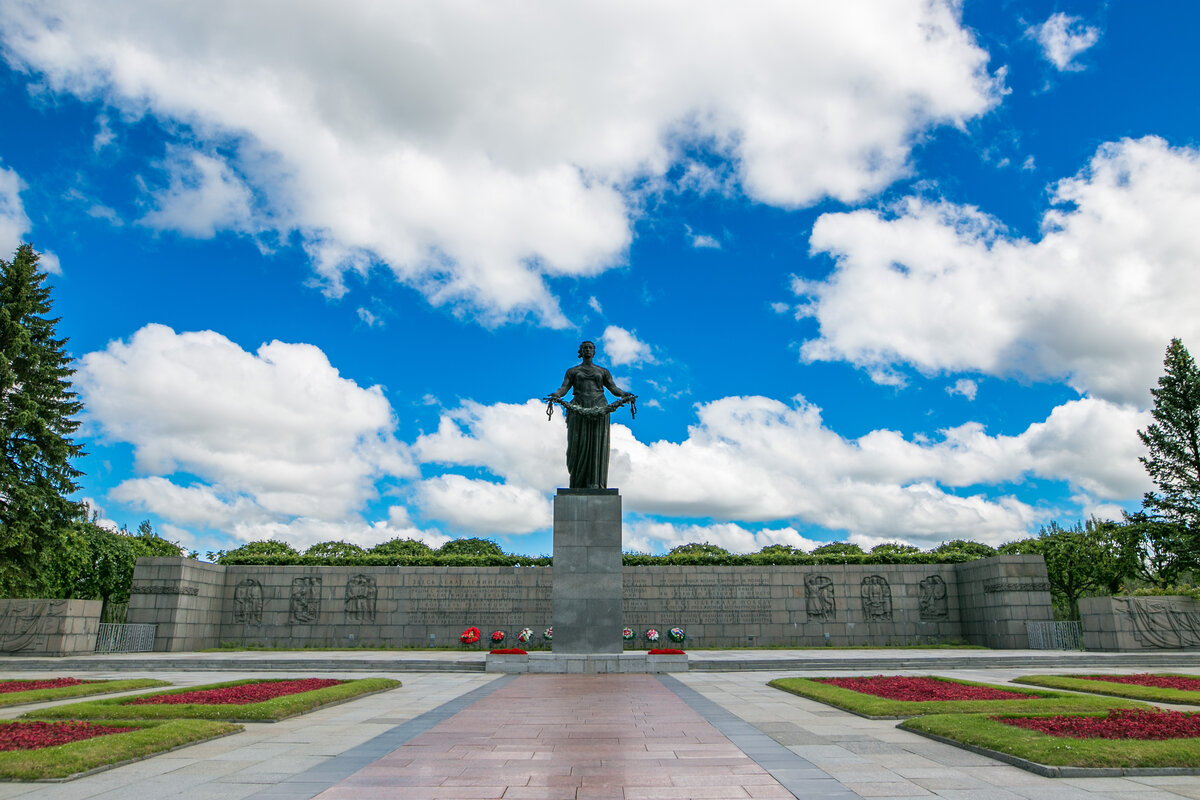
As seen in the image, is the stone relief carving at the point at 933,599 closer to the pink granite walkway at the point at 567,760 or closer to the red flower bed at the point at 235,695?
the pink granite walkway at the point at 567,760

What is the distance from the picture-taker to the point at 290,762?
25.8 ft

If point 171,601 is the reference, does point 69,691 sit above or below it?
below

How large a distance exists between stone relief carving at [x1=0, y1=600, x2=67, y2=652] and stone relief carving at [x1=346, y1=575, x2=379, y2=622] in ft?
30.0

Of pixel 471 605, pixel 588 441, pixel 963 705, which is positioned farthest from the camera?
pixel 471 605

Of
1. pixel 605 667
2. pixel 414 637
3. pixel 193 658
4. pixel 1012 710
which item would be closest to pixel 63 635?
pixel 193 658

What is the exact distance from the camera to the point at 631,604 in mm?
28656

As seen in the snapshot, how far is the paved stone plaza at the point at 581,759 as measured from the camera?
6578 millimetres

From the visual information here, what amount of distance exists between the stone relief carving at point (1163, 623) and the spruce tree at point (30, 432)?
120 ft

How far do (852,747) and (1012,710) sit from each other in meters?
3.62

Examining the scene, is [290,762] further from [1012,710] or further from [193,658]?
[193,658]

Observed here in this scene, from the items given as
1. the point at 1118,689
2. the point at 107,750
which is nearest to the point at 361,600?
the point at 107,750

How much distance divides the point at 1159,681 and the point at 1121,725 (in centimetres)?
811

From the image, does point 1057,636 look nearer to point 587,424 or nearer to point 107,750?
point 587,424

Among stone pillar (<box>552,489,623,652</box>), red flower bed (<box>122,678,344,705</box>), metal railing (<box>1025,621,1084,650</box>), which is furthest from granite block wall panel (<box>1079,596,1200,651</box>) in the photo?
red flower bed (<box>122,678,344,705</box>)
